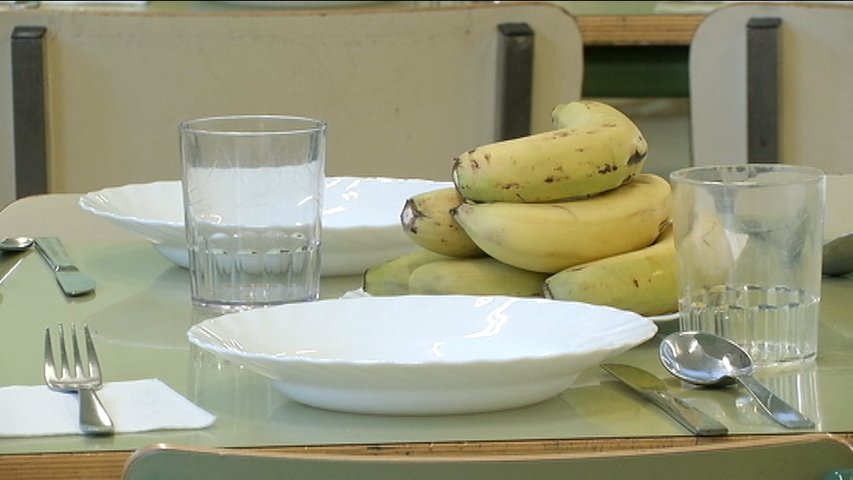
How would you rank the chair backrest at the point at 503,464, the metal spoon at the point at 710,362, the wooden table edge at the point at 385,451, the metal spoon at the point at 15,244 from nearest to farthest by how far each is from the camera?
the chair backrest at the point at 503,464 < the wooden table edge at the point at 385,451 < the metal spoon at the point at 710,362 < the metal spoon at the point at 15,244

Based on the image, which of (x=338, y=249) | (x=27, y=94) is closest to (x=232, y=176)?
(x=338, y=249)

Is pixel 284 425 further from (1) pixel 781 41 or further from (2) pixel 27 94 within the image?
(1) pixel 781 41

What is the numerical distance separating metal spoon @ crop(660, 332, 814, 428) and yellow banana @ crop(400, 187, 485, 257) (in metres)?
0.17

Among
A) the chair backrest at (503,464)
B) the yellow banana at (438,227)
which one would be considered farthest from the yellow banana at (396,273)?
the chair backrest at (503,464)

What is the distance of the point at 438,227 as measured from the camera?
3.28 ft

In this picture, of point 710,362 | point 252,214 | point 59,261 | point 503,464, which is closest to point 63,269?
point 59,261

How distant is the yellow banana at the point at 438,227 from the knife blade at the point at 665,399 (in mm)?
158

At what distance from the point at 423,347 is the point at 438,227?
0.13m

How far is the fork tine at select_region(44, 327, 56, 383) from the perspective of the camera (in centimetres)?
84

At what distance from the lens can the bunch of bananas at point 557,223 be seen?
3.13 feet

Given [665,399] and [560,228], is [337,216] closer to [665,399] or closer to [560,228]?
[560,228]

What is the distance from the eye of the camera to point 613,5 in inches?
161

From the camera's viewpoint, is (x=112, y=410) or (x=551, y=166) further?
(x=551, y=166)

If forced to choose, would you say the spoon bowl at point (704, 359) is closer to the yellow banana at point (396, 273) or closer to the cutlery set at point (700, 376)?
the cutlery set at point (700, 376)
